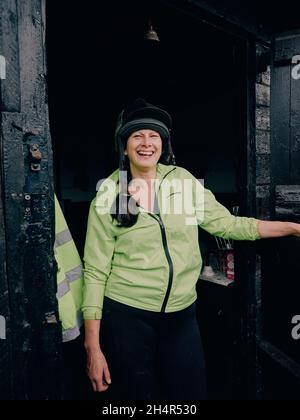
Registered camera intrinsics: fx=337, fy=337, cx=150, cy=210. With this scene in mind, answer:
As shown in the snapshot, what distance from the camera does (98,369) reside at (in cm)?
197

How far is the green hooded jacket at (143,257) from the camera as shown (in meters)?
1.97

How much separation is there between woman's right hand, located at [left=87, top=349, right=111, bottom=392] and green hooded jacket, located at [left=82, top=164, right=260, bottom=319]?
0.23 meters

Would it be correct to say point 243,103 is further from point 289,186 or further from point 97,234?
point 97,234

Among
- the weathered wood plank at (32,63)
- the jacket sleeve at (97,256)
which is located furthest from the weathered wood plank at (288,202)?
the weathered wood plank at (32,63)

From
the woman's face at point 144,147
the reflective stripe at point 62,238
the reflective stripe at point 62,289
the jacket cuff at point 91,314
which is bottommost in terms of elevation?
the jacket cuff at point 91,314

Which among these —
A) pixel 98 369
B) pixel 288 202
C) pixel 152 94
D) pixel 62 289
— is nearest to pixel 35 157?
pixel 62 289

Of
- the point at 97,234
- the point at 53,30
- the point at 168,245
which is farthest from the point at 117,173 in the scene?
the point at 53,30

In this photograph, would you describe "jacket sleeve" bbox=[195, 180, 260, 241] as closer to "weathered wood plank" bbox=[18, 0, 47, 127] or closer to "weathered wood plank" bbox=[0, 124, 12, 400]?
"weathered wood plank" bbox=[18, 0, 47, 127]

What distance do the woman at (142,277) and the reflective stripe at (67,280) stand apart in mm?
65

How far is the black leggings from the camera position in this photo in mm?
1999

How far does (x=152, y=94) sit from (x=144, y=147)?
308 cm

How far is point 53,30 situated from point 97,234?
265 cm

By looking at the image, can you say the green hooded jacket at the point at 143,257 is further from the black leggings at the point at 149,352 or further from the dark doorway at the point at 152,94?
the dark doorway at the point at 152,94

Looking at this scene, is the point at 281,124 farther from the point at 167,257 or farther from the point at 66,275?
the point at 66,275
